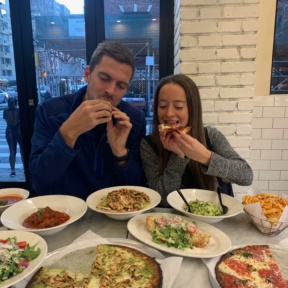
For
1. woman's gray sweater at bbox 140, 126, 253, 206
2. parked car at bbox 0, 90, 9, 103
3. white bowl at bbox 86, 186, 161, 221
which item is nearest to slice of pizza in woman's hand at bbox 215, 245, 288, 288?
white bowl at bbox 86, 186, 161, 221

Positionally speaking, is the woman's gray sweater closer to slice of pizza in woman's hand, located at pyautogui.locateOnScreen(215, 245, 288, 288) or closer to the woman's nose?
the woman's nose

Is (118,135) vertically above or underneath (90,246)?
above

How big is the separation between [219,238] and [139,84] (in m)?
3.11

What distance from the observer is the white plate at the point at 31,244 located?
0.81m

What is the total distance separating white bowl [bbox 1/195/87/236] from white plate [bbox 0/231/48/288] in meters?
0.07

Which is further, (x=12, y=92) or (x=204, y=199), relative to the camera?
(x=12, y=92)

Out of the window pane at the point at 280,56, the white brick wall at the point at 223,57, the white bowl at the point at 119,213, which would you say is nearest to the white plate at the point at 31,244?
the white bowl at the point at 119,213

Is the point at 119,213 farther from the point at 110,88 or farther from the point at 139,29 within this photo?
the point at 139,29

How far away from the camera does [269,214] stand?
1.24 meters

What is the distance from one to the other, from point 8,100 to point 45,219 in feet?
10.8

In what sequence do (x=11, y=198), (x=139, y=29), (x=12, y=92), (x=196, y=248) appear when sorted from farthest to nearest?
(x=12, y=92)
(x=139, y=29)
(x=11, y=198)
(x=196, y=248)

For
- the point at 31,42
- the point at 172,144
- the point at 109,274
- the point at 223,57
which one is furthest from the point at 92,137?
the point at 31,42

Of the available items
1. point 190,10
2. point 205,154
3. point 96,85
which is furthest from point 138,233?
point 190,10

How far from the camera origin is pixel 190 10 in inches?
99.6
